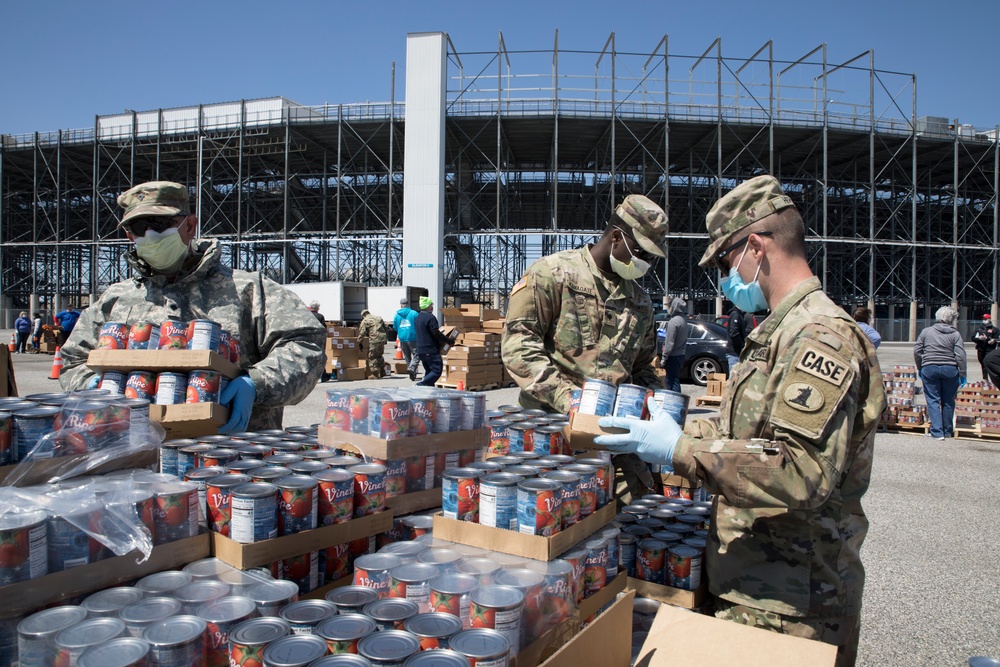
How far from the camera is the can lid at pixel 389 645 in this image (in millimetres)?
1295

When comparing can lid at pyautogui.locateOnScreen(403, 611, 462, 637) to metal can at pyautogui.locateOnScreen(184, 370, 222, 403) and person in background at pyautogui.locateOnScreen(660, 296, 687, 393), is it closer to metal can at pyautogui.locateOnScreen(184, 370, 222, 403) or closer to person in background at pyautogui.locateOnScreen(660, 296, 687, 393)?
metal can at pyautogui.locateOnScreen(184, 370, 222, 403)

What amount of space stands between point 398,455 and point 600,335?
1546 millimetres

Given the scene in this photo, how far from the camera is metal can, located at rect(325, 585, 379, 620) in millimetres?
1552

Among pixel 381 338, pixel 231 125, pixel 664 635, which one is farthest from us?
pixel 231 125

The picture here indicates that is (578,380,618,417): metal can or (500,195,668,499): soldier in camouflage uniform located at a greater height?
(500,195,668,499): soldier in camouflage uniform

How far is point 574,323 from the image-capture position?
3418 millimetres

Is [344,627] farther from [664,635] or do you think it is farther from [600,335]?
[600,335]

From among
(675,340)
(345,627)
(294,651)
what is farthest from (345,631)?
(675,340)

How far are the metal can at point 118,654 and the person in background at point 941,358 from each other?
9.64 meters

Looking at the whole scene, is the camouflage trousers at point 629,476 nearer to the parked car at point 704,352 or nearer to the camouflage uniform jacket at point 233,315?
the camouflage uniform jacket at point 233,315

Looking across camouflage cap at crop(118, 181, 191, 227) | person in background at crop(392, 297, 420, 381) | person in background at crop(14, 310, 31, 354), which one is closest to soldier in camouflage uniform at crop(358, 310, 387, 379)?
person in background at crop(392, 297, 420, 381)

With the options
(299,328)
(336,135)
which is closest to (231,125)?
(336,135)

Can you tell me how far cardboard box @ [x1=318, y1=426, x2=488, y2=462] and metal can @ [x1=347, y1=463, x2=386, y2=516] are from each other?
155 millimetres

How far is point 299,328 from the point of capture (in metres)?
3.37
